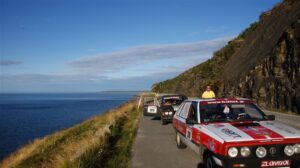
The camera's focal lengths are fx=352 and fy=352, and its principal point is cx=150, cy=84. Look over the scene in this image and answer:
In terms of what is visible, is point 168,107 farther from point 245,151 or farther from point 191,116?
point 245,151

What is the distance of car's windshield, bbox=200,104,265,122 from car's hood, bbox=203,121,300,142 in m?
0.51

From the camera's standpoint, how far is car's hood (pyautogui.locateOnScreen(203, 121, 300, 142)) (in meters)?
6.00

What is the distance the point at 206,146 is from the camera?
6773 millimetres

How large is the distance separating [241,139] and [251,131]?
53 centimetres

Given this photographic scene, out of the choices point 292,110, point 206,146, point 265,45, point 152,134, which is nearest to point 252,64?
point 265,45

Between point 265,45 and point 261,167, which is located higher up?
point 265,45

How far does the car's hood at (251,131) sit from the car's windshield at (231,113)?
51 cm

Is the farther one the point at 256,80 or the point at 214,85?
the point at 214,85

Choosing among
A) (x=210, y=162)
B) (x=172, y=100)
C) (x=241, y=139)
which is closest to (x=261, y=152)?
(x=241, y=139)

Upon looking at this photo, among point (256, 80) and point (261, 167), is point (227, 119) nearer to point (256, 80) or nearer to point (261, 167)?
point (261, 167)

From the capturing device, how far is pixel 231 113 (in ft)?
27.3

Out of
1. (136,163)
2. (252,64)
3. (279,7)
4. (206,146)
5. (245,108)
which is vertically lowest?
(136,163)

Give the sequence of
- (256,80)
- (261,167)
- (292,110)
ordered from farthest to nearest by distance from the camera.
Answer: (256,80), (292,110), (261,167)

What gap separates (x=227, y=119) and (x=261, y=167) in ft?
6.38
